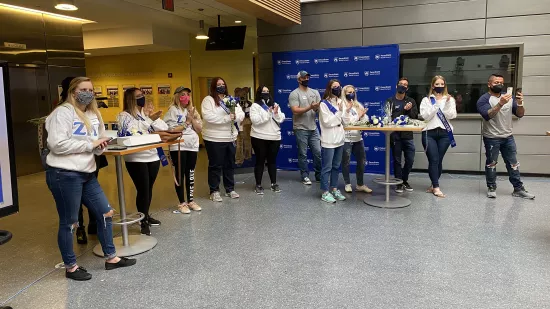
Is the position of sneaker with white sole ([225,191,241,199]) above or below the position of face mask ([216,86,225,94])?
below

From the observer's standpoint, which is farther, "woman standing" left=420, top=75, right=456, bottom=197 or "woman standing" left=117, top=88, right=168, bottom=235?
"woman standing" left=420, top=75, right=456, bottom=197

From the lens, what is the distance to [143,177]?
3994mm

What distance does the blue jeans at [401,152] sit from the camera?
5.53 meters

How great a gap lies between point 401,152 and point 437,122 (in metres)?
0.66

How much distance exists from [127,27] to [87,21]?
99 centimetres

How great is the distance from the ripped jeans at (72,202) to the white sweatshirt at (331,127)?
279 centimetres

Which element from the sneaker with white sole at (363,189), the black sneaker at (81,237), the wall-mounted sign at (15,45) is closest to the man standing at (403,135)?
the sneaker with white sole at (363,189)

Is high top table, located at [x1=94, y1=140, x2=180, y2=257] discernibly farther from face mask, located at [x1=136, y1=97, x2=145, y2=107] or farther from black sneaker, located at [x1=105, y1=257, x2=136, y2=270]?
face mask, located at [x1=136, y1=97, x2=145, y2=107]

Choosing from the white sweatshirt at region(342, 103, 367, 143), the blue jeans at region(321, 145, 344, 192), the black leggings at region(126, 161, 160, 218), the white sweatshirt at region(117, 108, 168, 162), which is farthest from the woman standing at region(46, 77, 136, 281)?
the white sweatshirt at region(342, 103, 367, 143)

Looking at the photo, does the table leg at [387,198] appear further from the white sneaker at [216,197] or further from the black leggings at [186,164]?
the black leggings at [186,164]

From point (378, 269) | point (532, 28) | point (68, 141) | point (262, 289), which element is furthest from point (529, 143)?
point (68, 141)

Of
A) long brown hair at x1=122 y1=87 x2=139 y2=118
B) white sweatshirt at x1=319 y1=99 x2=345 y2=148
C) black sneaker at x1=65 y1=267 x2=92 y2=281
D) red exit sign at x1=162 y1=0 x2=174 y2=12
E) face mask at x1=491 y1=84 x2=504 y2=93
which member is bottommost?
black sneaker at x1=65 y1=267 x2=92 y2=281

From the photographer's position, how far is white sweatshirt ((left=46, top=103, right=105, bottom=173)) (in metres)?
2.85

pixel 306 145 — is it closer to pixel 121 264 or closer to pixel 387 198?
pixel 387 198
